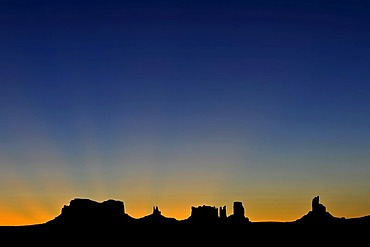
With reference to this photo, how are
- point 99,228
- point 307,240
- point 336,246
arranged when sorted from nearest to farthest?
point 336,246 < point 307,240 < point 99,228

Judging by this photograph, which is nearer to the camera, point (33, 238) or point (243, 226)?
point (33, 238)

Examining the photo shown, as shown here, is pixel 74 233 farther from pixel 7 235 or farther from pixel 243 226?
pixel 243 226

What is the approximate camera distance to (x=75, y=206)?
18825 cm

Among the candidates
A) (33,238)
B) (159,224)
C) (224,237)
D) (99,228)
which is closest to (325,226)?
(224,237)

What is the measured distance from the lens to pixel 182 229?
174875 millimetres

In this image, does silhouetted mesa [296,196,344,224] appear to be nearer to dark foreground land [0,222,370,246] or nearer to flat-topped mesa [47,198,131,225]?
dark foreground land [0,222,370,246]

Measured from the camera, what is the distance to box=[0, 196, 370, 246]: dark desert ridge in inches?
6127

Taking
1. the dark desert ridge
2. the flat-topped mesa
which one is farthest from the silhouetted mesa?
the flat-topped mesa

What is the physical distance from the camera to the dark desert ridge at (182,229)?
156 meters

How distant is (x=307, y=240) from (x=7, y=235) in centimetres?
7639

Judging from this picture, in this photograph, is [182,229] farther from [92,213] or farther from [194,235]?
[92,213]

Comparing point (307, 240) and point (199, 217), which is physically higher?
point (199, 217)

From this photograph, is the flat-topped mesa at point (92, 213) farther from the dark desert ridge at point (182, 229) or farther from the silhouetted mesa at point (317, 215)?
the silhouetted mesa at point (317, 215)

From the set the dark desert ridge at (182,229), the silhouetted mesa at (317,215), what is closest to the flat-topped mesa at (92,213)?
the dark desert ridge at (182,229)
